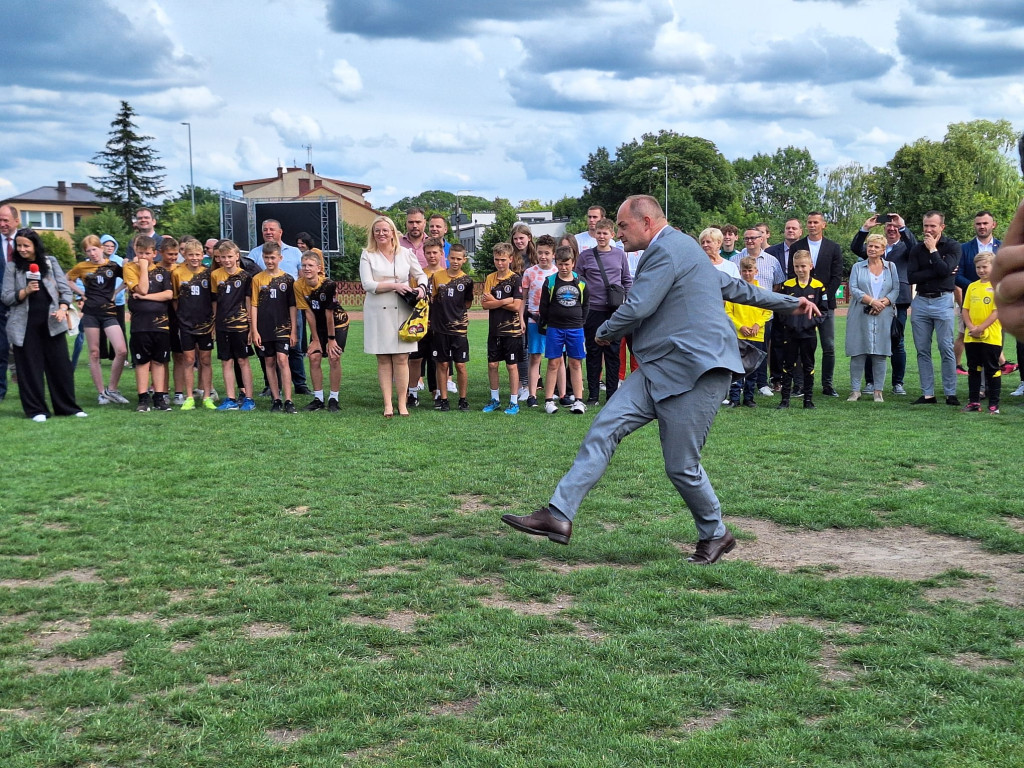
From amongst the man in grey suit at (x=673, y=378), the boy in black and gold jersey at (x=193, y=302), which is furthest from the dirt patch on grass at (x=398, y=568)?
the boy in black and gold jersey at (x=193, y=302)

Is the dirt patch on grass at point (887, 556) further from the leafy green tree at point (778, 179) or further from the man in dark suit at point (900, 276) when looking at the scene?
the leafy green tree at point (778, 179)

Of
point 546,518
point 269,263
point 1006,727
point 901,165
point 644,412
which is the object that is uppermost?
point 901,165

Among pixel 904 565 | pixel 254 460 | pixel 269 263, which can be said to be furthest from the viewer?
pixel 269 263

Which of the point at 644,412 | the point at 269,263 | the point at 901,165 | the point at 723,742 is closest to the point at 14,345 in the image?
the point at 269,263

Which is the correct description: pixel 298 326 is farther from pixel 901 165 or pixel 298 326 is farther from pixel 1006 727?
pixel 901 165

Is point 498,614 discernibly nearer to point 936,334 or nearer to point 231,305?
point 231,305

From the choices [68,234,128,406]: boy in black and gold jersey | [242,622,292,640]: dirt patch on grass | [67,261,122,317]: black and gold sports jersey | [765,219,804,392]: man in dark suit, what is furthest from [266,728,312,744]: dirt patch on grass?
[67,261,122,317]: black and gold sports jersey

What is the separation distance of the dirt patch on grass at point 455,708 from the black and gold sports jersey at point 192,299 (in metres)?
9.49

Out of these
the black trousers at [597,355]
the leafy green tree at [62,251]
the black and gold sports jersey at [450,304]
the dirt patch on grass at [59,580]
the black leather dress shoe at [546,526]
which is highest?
the leafy green tree at [62,251]

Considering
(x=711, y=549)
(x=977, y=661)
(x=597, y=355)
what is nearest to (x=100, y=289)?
(x=597, y=355)

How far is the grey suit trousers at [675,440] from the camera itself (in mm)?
5816

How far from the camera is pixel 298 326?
1289cm

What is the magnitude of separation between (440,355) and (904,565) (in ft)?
24.6

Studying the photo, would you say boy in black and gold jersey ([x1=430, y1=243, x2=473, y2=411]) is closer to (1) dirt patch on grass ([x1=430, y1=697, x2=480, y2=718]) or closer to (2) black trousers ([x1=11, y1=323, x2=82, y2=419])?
(2) black trousers ([x1=11, y1=323, x2=82, y2=419])
